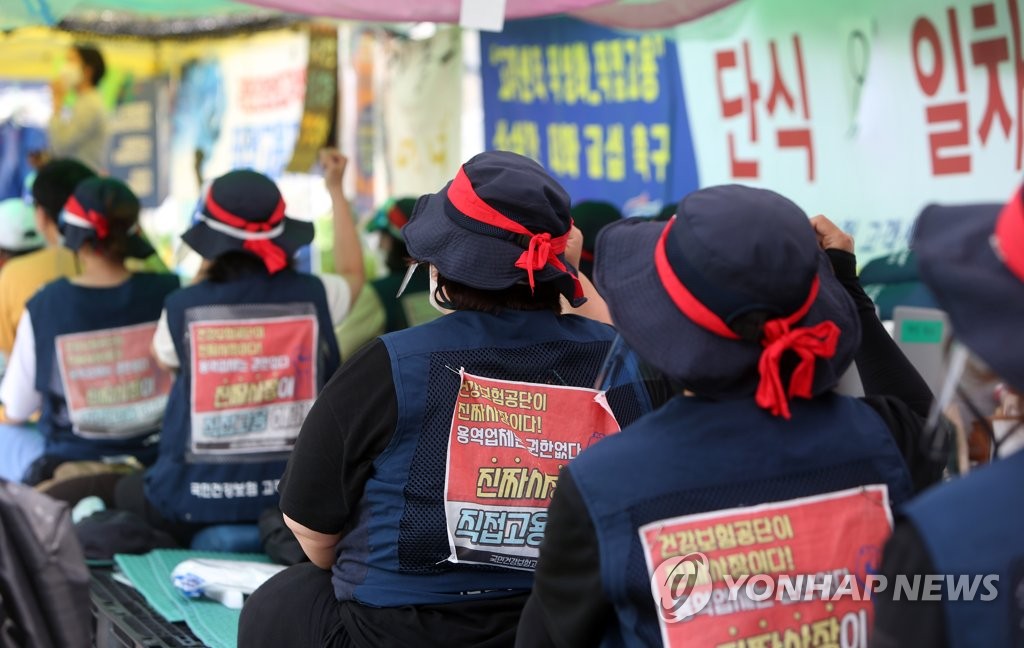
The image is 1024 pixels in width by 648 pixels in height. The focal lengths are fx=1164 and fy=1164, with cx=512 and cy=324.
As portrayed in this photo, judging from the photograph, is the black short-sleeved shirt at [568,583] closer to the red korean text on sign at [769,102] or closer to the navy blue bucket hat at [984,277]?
the navy blue bucket hat at [984,277]

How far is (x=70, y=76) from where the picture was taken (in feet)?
27.8

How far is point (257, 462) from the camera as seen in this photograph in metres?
3.54

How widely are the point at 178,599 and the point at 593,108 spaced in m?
3.14

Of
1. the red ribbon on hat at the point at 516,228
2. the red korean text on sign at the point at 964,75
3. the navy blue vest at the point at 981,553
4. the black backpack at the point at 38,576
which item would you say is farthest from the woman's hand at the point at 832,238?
the red korean text on sign at the point at 964,75

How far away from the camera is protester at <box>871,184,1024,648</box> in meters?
1.18

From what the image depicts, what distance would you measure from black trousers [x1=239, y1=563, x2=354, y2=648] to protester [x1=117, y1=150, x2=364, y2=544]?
103 cm

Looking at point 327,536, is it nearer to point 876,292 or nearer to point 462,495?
point 462,495

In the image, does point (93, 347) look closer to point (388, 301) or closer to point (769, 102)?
point (388, 301)

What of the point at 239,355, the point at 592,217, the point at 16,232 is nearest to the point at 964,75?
the point at 592,217

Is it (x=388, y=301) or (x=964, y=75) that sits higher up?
(x=964, y=75)

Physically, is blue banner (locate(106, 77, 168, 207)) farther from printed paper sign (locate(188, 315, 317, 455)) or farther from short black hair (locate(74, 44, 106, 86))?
printed paper sign (locate(188, 315, 317, 455))

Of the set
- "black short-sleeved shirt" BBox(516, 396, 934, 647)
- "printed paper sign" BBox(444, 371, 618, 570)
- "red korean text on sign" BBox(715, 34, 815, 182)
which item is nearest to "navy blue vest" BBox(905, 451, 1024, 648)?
"black short-sleeved shirt" BBox(516, 396, 934, 647)

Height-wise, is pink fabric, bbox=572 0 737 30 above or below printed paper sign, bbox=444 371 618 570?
above

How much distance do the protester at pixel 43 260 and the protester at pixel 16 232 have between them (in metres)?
0.16
